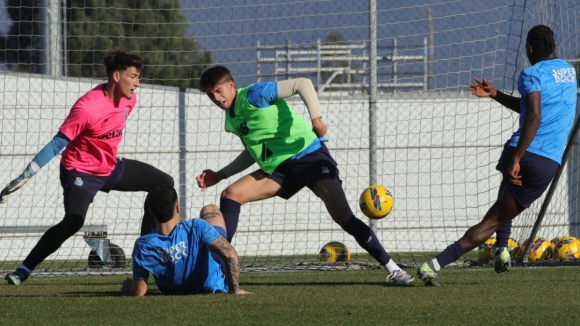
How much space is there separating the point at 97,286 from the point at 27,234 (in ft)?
22.4

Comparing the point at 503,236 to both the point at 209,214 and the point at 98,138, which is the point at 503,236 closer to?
the point at 209,214

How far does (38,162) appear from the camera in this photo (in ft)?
26.8

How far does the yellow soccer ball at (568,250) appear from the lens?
1122cm

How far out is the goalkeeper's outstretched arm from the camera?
790 cm

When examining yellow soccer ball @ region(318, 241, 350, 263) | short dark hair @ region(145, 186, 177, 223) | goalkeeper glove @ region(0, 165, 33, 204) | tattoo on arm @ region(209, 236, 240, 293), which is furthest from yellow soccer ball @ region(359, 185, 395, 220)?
short dark hair @ region(145, 186, 177, 223)

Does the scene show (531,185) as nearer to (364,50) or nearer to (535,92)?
(535,92)

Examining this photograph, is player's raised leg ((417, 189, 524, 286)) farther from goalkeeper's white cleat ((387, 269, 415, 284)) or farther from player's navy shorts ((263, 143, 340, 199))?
player's navy shorts ((263, 143, 340, 199))

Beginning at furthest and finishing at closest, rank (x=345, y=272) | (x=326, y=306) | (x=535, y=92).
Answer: (x=345, y=272) < (x=535, y=92) < (x=326, y=306)

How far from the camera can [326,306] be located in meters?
6.71

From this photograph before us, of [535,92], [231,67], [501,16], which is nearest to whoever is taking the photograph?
[535,92]

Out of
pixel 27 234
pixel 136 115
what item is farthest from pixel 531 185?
pixel 27 234

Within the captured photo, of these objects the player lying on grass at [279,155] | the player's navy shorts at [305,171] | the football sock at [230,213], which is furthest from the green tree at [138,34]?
the football sock at [230,213]

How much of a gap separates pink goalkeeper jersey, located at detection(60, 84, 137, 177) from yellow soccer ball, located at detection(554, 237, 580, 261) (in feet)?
17.5

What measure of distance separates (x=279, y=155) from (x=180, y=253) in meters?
1.71
